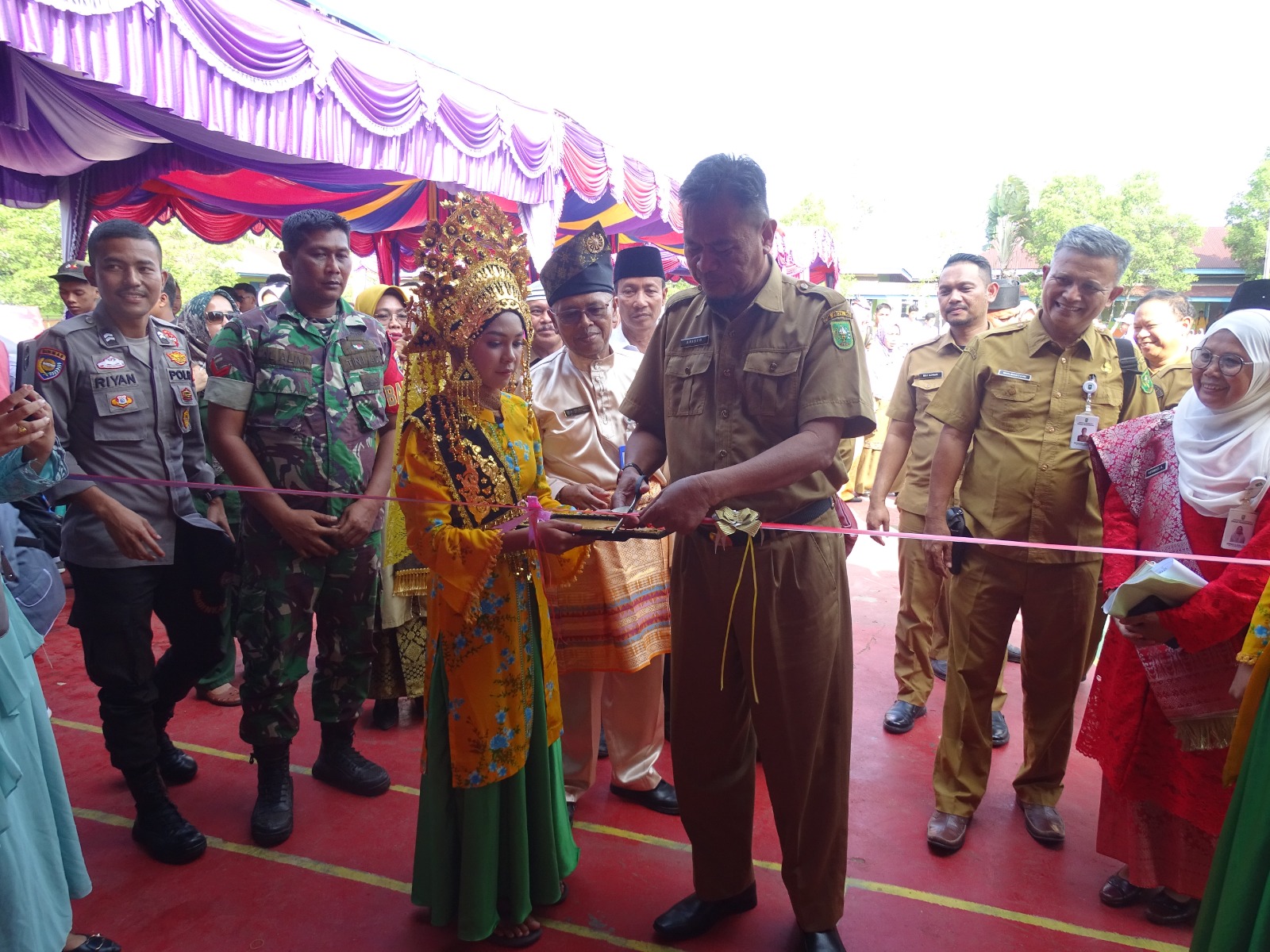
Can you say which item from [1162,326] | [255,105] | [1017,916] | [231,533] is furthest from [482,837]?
[1162,326]

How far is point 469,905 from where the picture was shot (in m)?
2.26

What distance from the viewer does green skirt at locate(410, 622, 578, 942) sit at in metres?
2.25

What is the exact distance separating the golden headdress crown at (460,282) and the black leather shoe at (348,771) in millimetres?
1881

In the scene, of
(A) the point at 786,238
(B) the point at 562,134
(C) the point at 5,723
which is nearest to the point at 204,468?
(C) the point at 5,723

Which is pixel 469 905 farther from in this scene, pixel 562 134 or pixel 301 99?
pixel 562 134

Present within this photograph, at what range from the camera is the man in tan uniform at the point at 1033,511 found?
286 centimetres

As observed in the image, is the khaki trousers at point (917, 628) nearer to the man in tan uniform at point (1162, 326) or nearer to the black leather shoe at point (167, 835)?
the man in tan uniform at point (1162, 326)

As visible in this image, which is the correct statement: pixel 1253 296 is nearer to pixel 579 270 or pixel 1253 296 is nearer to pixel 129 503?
pixel 579 270

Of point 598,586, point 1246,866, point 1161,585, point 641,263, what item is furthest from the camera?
point 641,263

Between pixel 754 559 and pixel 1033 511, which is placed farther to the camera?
pixel 1033 511

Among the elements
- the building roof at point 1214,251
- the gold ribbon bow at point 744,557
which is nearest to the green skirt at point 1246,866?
the gold ribbon bow at point 744,557

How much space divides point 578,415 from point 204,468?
150cm

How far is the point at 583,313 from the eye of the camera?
3.17 m

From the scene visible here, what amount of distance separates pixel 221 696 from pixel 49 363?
211 centimetres
